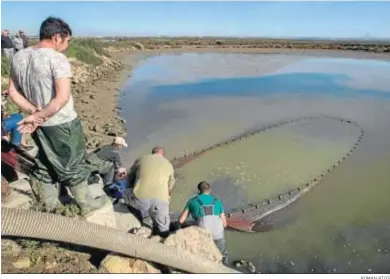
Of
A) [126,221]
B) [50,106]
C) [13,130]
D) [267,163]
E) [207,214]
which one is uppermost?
[50,106]

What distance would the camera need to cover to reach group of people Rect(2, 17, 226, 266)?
4.74m

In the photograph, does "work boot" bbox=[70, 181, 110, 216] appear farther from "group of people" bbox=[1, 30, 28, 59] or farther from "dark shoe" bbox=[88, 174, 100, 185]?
"group of people" bbox=[1, 30, 28, 59]

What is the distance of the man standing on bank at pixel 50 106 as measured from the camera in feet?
15.5

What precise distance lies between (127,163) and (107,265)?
608cm

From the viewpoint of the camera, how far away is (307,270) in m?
6.55

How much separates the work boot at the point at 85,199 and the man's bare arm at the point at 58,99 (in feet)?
3.61

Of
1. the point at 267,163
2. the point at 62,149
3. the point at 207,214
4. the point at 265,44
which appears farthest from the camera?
the point at 265,44

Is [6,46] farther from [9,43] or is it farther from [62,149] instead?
[62,149]

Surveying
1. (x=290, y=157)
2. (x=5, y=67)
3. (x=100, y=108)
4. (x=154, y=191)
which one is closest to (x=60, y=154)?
(x=154, y=191)

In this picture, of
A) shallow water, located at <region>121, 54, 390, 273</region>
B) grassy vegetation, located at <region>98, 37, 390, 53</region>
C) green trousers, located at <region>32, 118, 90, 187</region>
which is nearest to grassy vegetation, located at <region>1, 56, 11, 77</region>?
shallow water, located at <region>121, 54, 390, 273</region>

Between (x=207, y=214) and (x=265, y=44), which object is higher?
(x=207, y=214)

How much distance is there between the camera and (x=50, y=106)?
15.5ft

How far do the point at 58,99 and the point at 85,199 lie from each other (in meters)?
1.52

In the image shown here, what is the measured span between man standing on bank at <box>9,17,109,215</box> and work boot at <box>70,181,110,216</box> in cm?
2
